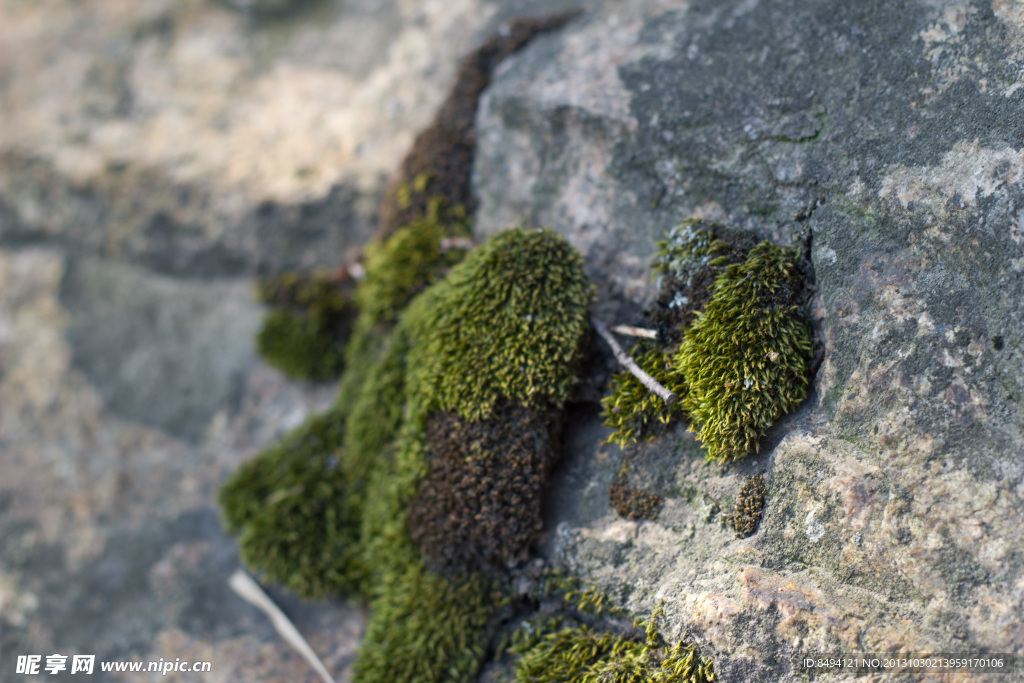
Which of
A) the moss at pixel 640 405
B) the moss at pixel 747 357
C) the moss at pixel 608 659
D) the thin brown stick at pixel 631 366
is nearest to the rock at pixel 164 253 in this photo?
the moss at pixel 608 659

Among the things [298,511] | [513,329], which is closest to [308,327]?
[298,511]

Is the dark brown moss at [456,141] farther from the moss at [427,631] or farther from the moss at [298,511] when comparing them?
the moss at [427,631]

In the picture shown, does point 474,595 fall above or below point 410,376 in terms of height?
below

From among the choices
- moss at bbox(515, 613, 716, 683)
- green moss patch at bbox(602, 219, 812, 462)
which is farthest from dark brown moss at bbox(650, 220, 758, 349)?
moss at bbox(515, 613, 716, 683)

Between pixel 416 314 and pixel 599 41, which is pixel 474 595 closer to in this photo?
pixel 416 314

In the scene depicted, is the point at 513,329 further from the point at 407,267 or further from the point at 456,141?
the point at 456,141

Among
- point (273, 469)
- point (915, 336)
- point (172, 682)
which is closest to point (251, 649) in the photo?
point (172, 682)
